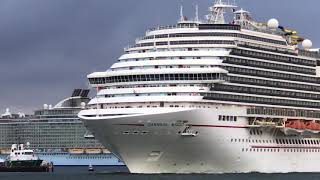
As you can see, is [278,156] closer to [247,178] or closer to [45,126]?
[247,178]

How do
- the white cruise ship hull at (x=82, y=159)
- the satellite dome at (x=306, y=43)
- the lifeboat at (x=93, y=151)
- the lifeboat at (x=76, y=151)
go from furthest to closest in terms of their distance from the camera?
the lifeboat at (x=76, y=151) < the lifeboat at (x=93, y=151) < the white cruise ship hull at (x=82, y=159) < the satellite dome at (x=306, y=43)

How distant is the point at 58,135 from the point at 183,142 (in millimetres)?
115563

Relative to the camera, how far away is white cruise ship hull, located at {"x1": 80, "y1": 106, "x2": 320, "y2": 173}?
7344 cm

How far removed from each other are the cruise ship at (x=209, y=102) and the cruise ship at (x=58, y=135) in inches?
3384

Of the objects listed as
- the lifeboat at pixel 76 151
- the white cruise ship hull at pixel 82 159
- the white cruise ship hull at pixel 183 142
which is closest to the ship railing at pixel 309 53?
the white cruise ship hull at pixel 183 142

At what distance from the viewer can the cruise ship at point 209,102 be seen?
74438mm

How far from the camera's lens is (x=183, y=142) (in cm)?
7462

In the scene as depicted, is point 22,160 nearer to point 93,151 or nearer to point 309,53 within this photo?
point 93,151

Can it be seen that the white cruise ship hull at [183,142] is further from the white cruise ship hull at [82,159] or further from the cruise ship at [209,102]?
the white cruise ship hull at [82,159]

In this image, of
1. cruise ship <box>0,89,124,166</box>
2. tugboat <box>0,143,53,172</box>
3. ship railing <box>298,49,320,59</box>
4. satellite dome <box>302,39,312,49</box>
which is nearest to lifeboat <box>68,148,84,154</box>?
cruise ship <box>0,89,124,166</box>

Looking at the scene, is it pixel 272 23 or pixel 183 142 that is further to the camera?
pixel 272 23

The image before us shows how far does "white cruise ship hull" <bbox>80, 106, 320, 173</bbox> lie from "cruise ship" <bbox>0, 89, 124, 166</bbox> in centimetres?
9150

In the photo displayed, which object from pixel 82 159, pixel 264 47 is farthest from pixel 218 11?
pixel 82 159

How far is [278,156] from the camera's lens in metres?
83.8
